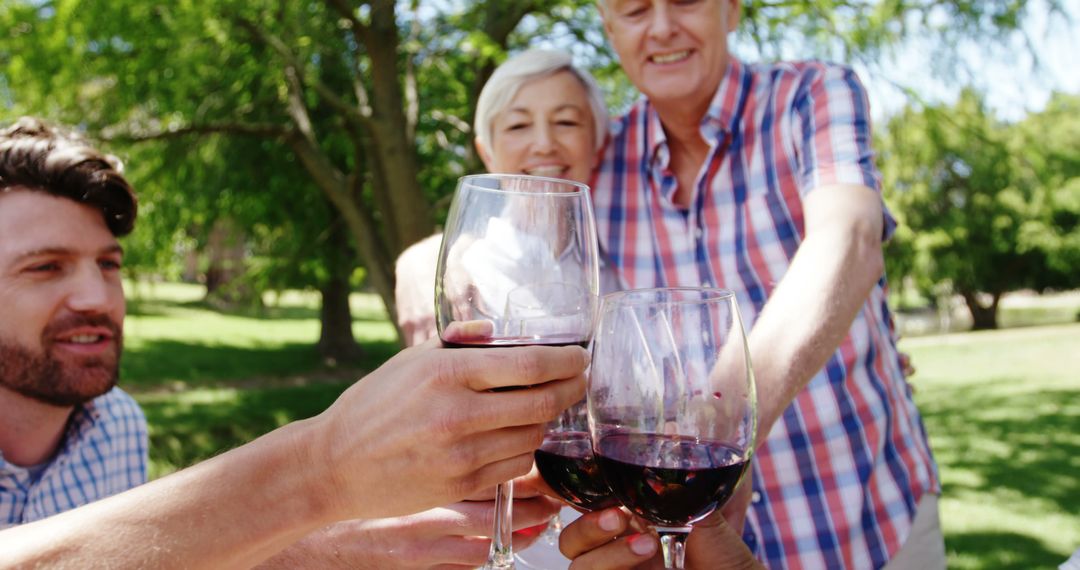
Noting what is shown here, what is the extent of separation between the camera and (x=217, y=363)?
16.1m

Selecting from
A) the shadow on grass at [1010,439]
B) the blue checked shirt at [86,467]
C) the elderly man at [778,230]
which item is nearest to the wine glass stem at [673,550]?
the elderly man at [778,230]

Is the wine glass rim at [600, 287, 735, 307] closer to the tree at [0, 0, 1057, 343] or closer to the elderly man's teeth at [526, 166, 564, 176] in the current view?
the elderly man's teeth at [526, 166, 564, 176]

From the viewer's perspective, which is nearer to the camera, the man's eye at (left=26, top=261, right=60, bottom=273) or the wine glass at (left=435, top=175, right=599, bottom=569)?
the wine glass at (left=435, top=175, right=599, bottom=569)

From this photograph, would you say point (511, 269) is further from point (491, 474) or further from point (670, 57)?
point (670, 57)

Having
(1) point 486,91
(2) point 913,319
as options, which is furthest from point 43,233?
(2) point 913,319

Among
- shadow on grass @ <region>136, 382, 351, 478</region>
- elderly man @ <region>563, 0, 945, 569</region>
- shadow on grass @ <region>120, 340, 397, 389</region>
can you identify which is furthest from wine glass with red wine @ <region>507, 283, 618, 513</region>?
shadow on grass @ <region>120, 340, 397, 389</region>

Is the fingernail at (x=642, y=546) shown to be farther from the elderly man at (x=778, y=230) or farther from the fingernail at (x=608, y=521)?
the elderly man at (x=778, y=230)

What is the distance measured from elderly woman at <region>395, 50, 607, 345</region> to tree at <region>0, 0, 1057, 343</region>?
323 cm

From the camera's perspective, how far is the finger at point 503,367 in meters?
1.02

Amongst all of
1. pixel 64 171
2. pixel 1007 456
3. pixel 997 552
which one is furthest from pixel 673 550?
pixel 1007 456

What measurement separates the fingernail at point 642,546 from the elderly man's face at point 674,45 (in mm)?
1421

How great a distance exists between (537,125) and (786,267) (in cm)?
88

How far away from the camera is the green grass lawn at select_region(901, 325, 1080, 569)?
19.7 feet

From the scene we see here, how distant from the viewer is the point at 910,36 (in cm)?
669
